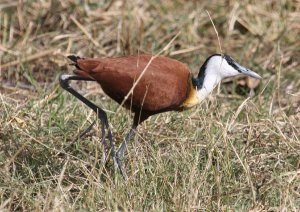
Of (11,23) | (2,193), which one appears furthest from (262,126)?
(11,23)

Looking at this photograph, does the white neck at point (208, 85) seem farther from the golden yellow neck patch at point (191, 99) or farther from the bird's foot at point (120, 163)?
the bird's foot at point (120, 163)

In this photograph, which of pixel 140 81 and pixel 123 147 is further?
pixel 123 147

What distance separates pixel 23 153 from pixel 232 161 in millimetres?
1117

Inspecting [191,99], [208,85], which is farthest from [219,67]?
[191,99]

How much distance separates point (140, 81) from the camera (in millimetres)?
4062

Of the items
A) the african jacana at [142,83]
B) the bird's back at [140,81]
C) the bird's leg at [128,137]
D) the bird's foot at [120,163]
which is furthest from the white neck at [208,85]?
the bird's foot at [120,163]

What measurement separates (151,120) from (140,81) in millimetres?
822

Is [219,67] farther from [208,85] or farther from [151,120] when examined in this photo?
[151,120]

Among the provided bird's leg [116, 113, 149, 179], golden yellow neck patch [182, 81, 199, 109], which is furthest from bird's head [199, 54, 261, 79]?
bird's leg [116, 113, 149, 179]

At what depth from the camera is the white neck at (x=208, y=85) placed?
14.1 feet

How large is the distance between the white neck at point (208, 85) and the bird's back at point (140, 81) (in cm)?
13

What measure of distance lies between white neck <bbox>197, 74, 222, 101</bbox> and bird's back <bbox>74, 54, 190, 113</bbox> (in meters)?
0.13

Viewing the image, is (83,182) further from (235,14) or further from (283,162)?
(235,14)

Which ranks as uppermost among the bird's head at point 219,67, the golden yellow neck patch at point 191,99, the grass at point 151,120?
the bird's head at point 219,67
